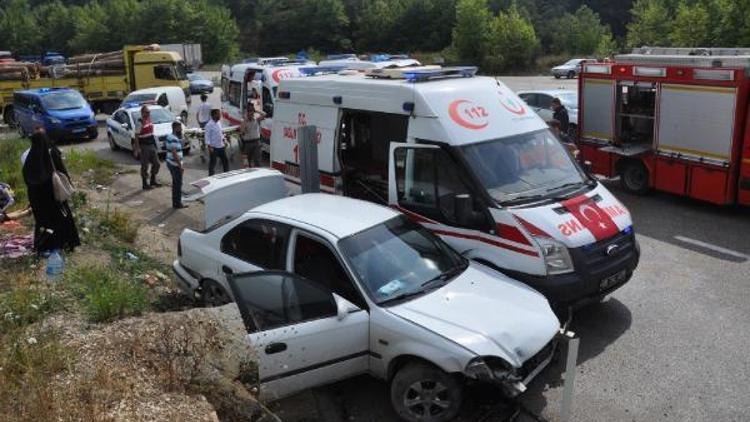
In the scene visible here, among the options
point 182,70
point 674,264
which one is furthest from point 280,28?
point 674,264

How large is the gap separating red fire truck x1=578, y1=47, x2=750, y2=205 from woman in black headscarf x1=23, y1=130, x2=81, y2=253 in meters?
9.80

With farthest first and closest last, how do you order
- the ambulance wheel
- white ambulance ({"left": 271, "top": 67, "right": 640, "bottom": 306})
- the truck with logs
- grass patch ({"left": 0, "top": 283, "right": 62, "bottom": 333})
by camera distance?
the truck with logs → the ambulance wheel → white ambulance ({"left": 271, "top": 67, "right": 640, "bottom": 306}) → grass patch ({"left": 0, "top": 283, "right": 62, "bottom": 333})

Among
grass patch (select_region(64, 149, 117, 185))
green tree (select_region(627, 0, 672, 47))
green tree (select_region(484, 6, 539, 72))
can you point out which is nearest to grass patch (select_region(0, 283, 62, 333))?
grass patch (select_region(64, 149, 117, 185))

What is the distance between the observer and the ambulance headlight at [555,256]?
6863 mm

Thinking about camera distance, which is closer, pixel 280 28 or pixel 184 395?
pixel 184 395

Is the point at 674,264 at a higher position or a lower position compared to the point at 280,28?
lower

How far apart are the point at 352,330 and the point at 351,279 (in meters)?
0.51

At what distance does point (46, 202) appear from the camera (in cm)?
901

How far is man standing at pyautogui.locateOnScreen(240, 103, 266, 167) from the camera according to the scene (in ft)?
49.5

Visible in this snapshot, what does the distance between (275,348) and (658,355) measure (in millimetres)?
3834

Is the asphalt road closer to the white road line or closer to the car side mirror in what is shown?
the white road line

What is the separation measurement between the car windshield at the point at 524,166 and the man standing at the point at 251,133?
325 inches

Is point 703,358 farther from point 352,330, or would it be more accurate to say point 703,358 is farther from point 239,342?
point 239,342

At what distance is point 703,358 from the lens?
6.77m
